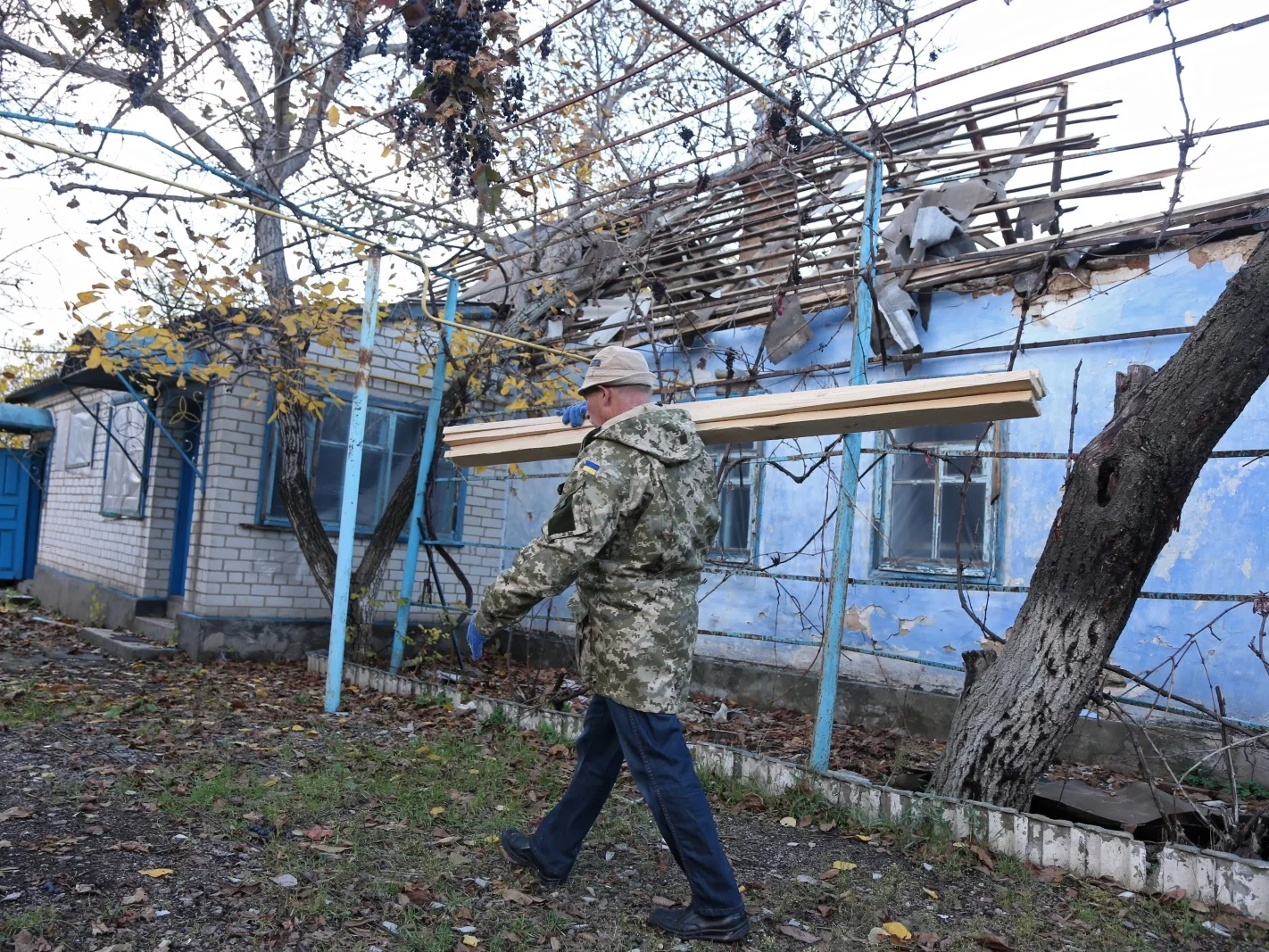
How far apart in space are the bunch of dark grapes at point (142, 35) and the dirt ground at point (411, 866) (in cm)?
294

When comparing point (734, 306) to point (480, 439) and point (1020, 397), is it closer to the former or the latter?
point (480, 439)

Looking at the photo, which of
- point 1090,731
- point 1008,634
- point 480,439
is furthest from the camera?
point 1090,731

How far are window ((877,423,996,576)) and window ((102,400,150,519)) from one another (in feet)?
22.6

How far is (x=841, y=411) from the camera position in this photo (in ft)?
12.1

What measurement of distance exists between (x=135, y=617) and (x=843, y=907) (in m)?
7.78

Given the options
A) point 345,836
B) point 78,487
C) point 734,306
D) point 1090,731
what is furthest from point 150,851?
point 78,487

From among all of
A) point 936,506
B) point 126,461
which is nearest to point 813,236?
point 936,506

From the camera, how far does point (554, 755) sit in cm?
529

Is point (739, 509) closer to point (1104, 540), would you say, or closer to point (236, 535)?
point (236, 535)

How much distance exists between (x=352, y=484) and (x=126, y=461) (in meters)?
5.00

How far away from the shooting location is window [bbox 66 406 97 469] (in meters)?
11.2

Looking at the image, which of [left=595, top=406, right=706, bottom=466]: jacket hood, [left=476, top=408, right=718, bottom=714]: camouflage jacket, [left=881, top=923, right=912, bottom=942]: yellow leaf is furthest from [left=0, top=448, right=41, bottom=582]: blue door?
[left=881, top=923, right=912, bottom=942]: yellow leaf

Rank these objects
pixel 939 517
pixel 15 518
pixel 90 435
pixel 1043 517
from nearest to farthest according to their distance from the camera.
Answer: pixel 1043 517, pixel 939 517, pixel 90 435, pixel 15 518

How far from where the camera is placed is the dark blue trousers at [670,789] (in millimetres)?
3043
